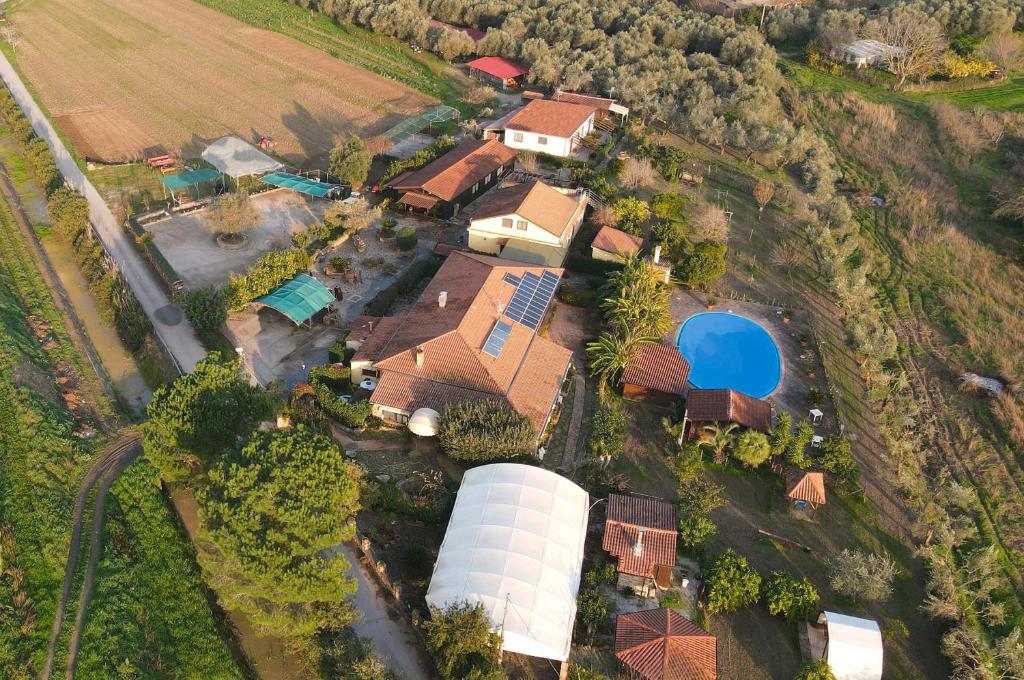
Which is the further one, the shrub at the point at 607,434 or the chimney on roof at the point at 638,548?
the shrub at the point at 607,434

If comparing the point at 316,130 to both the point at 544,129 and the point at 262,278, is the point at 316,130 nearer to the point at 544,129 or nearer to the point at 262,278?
the point at 544,129

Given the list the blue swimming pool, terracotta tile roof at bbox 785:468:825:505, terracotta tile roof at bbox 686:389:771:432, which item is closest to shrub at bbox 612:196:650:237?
the blue swimming pool

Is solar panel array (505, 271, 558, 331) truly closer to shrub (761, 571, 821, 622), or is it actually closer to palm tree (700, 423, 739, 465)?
palm tree (700, 423, 739, 465)

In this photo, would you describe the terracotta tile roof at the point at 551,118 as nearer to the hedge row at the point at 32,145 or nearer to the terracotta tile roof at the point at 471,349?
the terracotta tile roof at the point at 471,349

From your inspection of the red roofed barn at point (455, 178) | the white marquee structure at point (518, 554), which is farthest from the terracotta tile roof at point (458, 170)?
the white marquee structure at point (518, 554)

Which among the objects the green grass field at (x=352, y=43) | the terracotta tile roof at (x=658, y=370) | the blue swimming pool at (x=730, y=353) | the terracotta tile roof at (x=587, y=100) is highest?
the terracotta tile roof at (x=658, y=370)

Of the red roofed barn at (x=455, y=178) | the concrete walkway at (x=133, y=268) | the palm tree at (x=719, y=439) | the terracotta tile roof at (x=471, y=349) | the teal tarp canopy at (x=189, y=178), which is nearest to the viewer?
the palm tree at (x=719, y=439)
